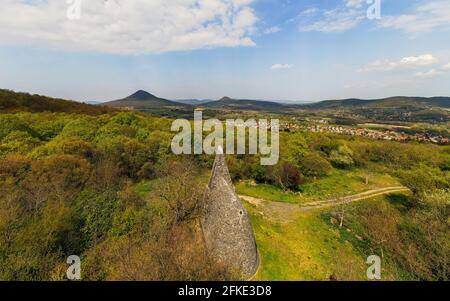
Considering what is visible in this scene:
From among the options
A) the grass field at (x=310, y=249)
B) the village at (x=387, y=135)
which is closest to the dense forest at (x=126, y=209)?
the grass field at (x=310, y=249)

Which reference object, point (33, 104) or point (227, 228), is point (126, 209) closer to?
point (227, 228)

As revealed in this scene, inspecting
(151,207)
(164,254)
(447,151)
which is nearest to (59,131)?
(151,207)

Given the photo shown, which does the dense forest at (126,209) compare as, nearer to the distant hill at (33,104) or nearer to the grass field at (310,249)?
the grass field at (310,249)

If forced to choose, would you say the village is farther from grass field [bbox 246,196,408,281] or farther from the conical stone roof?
the conical stone roof

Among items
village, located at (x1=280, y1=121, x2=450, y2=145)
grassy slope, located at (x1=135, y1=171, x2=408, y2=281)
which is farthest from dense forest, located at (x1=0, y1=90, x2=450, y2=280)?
village, located at (x1=280, y1=121, x2=450, y2=145)
